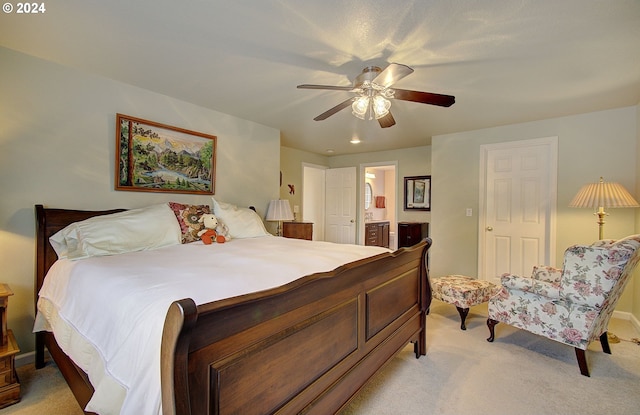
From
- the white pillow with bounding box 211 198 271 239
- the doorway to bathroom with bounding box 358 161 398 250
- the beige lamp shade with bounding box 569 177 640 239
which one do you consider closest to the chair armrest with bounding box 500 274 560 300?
the beige lamp shade with bounding box 569 177 640 239

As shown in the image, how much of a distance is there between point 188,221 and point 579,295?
10.4ft

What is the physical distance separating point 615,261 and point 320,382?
2.07m

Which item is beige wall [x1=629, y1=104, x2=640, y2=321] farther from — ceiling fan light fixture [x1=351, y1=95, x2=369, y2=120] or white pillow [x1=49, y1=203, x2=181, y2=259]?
white pillow [x1=49, y1=203, x2=181, y2=259]

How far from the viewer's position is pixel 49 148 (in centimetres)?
224

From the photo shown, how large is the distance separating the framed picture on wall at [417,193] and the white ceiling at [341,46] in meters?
2.17

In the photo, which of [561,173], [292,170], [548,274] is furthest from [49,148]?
[561,173]

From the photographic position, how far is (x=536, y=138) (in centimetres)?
359

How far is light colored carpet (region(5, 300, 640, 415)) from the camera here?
1.69 metres

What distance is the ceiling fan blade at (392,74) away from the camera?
1694 mm

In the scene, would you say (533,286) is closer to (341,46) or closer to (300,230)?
(341,46)

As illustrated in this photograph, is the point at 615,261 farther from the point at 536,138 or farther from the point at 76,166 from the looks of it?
the point at 76,166

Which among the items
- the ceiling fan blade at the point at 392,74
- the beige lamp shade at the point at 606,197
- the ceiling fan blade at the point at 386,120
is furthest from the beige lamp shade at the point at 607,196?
the ceiling fan blade at the point at 392,74

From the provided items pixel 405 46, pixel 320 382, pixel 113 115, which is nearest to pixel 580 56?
pixel 405 46

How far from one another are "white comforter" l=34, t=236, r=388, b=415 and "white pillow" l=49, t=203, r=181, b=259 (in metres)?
0.11
